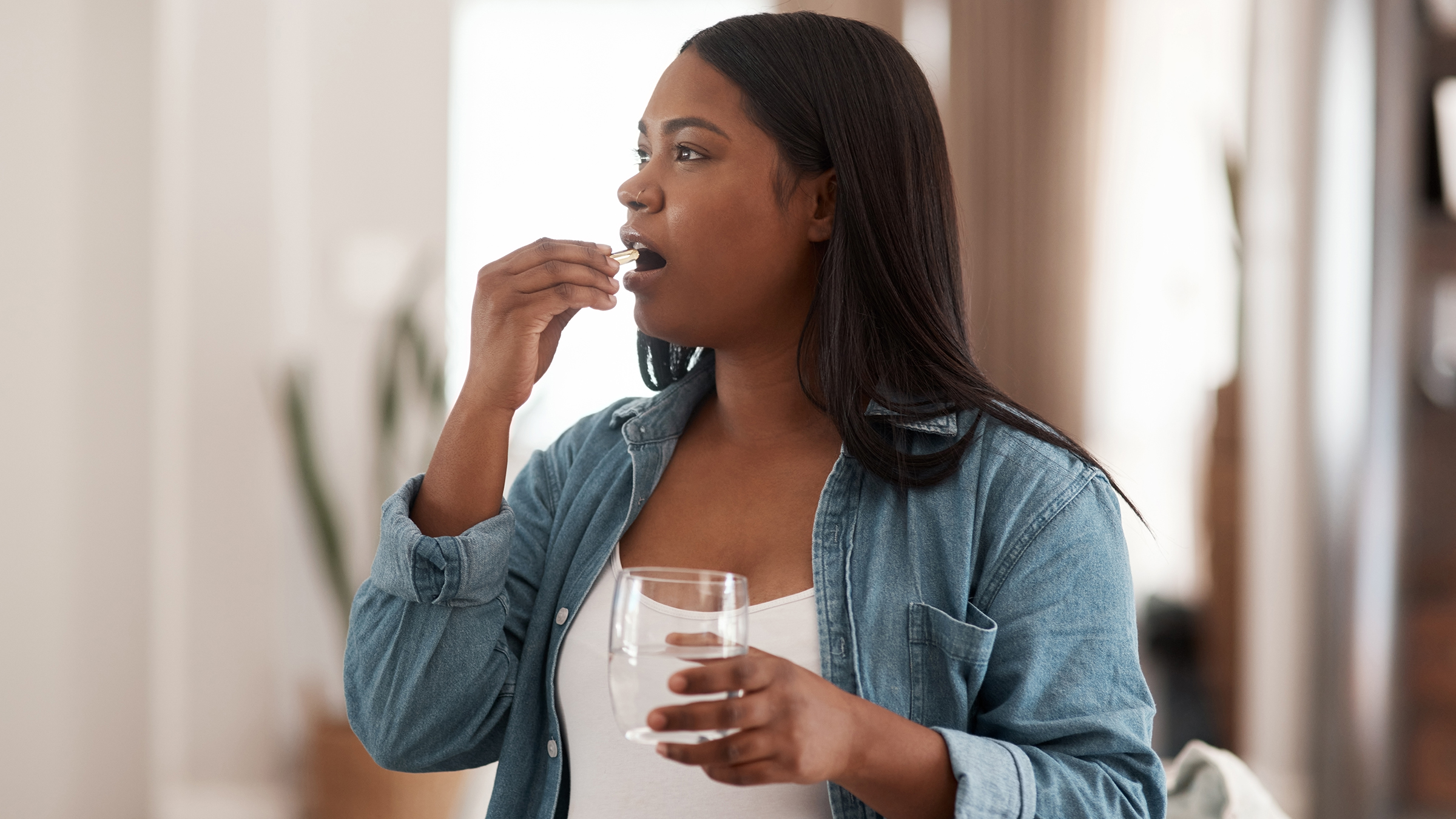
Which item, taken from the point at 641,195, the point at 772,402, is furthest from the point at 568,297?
the point at 772,402

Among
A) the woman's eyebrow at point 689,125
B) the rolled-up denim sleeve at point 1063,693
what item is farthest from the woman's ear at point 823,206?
the rolled-up denim sleeve at point 1063,693

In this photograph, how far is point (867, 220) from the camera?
4.02 feet

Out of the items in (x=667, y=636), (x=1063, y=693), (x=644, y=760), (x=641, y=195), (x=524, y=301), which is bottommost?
(x=644, y=760)

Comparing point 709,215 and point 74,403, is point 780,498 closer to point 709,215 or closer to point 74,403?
point 709,215

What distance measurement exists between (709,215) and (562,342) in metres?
2.23

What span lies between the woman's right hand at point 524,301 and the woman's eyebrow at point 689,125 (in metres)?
0.16

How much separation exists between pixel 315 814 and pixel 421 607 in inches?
87.0

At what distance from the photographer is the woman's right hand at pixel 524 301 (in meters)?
1.22

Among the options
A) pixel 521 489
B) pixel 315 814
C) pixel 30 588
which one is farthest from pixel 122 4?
pixel 521 489

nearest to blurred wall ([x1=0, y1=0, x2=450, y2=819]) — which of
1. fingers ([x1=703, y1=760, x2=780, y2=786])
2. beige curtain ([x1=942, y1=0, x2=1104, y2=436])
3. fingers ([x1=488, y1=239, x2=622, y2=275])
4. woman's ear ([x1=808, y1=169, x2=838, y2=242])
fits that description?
beige curtain ([x1=942, y1=0, x2=1104, y2=436])

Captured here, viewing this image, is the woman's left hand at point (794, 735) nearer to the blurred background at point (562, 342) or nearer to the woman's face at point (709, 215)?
the woman's face at point (709, 215)

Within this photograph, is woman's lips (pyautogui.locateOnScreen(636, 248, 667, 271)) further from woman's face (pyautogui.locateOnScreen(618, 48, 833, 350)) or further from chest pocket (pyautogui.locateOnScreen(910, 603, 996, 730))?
chest pocket (pyautogui.locateOnScreen(910, 603, 996, 730))

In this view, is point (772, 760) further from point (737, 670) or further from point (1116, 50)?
point (1116, 50)

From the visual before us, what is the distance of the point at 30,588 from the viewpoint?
2969 mm
